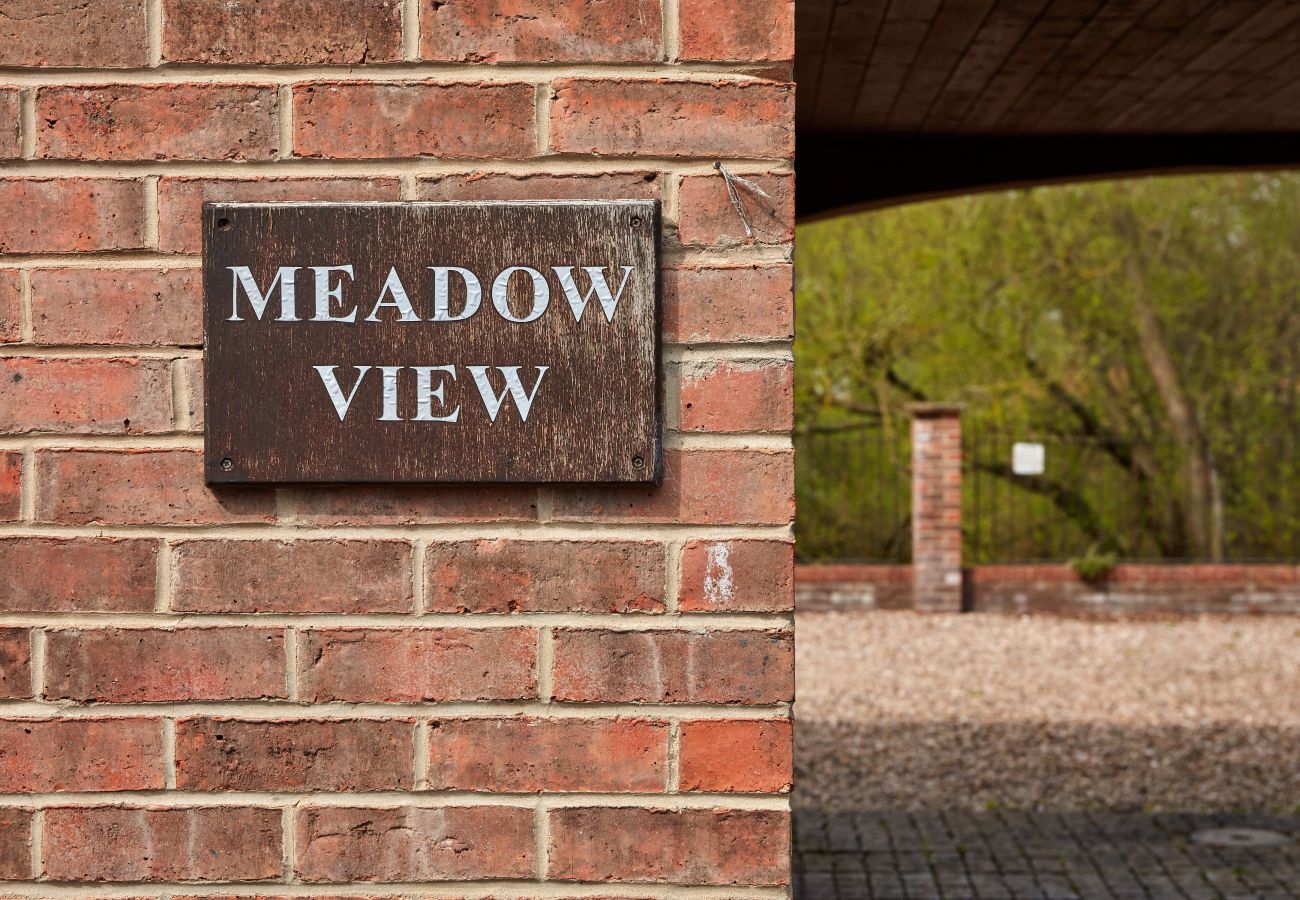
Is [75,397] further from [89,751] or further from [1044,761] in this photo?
[1044,761]

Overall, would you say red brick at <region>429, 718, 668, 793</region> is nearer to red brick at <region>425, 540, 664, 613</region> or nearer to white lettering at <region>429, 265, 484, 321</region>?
red brick at <region>425, 540, 664, 613</region>

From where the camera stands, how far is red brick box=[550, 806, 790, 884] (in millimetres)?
1519

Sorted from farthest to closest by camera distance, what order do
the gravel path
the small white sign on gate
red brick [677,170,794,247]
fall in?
the small white sign on gate, the gravel path, red brick [677,170,794,247]

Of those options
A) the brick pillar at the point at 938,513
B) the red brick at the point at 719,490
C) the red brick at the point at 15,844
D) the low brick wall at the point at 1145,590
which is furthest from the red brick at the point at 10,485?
the brick pillar at the point at 938,513

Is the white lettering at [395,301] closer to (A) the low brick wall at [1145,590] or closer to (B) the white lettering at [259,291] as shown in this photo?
(B) the white lettering at [259,291]

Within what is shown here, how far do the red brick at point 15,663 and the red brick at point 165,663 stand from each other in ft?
0.07

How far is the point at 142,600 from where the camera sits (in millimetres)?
1522

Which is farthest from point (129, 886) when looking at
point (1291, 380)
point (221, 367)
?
point (1291, 380)

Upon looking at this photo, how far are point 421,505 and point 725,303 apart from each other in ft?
1.32

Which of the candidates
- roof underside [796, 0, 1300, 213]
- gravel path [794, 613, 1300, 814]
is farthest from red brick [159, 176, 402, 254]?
gravel path [794, 613, 1300, 814]

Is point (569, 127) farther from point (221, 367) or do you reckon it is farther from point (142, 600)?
point (142, 600)

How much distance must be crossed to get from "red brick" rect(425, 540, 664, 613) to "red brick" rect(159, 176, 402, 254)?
421 mm

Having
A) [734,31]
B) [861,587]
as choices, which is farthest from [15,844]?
[861,587]

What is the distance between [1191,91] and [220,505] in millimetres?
3498
